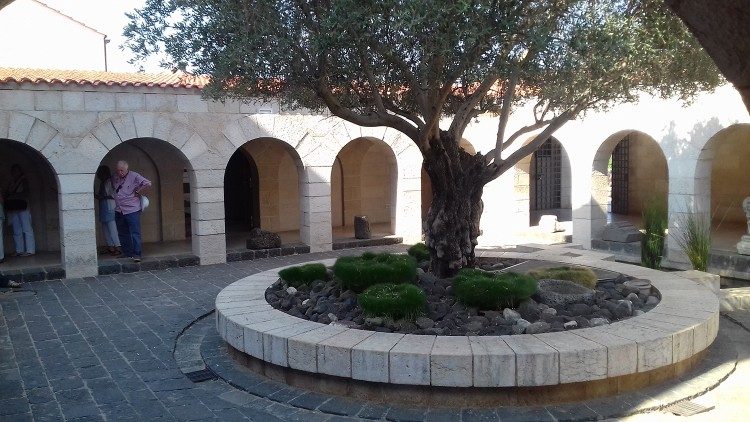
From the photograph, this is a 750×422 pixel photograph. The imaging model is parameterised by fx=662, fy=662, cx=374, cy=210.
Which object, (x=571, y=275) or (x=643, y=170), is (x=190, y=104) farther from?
(x=643, y=170)

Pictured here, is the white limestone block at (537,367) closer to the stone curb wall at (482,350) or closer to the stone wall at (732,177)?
the stone curb wall at (482,350)

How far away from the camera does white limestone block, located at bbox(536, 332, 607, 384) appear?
15.8ft

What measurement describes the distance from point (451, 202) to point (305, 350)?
2.75 meters

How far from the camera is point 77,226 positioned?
35.7ft

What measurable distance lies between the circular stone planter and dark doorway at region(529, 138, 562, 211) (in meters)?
14.4

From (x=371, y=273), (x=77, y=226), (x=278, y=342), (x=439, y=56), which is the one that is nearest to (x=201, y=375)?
(x=278, y=342)

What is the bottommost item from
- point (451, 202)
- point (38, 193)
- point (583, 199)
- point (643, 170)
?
point (583, 199)

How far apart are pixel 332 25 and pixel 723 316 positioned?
217 inches

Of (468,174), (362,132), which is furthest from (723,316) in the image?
(362,132)

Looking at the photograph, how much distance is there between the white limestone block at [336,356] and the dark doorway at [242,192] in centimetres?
1082

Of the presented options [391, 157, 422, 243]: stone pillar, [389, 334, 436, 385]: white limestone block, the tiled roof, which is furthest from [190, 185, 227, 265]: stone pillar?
[389, 334, 436, 385]: white limestone block

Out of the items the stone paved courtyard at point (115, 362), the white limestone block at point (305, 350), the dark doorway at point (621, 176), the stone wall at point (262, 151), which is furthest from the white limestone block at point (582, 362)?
the dark doorway at point (621, 176)

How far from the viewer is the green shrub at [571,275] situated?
7043 mm

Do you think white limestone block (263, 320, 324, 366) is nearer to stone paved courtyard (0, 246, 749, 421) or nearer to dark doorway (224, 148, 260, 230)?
stone paved courtyard (0, 246, 749, 421)
